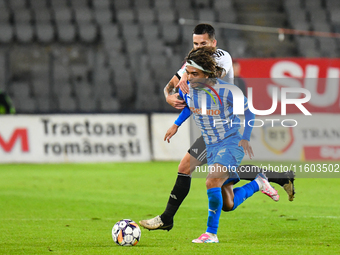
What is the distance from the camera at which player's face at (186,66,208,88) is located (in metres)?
4.83

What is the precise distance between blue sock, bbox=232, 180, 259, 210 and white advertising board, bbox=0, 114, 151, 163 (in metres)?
7.94

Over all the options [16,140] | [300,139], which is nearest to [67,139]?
[16,140]

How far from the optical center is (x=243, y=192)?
5480 mm

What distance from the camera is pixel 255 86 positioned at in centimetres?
1337

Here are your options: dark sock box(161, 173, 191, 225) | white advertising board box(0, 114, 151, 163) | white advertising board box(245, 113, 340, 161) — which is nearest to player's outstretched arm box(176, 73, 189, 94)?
dark sock box(161, 173, 191, 225)

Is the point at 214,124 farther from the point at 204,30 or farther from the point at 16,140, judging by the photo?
the point at 16,140

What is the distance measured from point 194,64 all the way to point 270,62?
9052mm

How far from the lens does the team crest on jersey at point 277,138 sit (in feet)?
42.2

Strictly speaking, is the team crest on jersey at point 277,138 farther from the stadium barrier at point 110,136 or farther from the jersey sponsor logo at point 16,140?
the jersey sponsor logo at point 16,140

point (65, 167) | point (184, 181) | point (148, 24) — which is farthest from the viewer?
point (148, 24)

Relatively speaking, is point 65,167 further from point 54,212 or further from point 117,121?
point 54,212

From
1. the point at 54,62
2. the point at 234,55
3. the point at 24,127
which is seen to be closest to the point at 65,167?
the point at 24,127

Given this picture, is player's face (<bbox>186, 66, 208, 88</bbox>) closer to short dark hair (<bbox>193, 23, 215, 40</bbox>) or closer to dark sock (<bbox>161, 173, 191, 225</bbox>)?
short dark hair (<bbox>193, 23, 215, 40</bbox>)

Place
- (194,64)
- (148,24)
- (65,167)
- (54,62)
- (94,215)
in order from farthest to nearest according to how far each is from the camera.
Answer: (148,24) → (54,62) → (65,167) → (94,215) → (194,64)
